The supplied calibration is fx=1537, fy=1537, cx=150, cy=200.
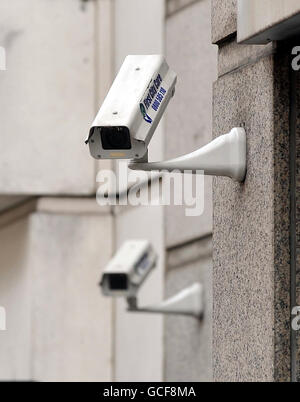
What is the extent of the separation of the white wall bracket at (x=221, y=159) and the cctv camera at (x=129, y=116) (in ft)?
0.62

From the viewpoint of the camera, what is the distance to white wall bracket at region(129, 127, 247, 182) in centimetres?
503

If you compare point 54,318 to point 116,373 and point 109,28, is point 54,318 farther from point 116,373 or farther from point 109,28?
point 109,28

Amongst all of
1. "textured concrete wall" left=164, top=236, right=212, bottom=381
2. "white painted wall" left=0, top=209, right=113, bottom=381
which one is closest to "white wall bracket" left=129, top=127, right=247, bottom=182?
"textured concrete wall" left=164, top=236, right=212, bottom=381

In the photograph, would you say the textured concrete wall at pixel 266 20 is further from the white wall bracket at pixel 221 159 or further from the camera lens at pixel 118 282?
the camera lens at pixel 118 282

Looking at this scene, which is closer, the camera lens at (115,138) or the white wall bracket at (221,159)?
the camera lens at (115,138)

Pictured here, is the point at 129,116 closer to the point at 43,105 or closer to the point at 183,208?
the point at 183,208

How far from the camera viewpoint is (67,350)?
11.0m

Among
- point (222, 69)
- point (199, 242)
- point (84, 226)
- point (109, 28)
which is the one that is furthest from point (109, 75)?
point (222, 69)

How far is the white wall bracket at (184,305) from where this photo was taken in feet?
28.1

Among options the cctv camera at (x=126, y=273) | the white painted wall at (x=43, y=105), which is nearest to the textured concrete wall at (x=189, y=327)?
the cctv camera at (x=126, y=273)

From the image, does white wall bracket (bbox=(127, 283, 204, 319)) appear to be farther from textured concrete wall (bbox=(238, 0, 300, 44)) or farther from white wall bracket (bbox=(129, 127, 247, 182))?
textured concrete wall (bbox=(238, 0, 300, 44))

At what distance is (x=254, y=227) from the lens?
4.94 metres

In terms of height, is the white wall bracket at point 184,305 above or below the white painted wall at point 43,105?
below

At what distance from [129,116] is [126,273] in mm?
3801
